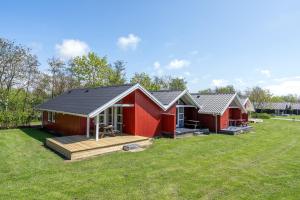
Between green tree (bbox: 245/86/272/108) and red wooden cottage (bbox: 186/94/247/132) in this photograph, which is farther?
green tree (bbox: 245/86/272/108)

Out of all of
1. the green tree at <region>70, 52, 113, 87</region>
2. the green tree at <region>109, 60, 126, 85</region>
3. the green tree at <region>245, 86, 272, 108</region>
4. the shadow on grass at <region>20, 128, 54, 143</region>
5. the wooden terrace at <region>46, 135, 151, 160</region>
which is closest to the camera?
the wooden terrace at <region>46, 135, 151, 160</region>

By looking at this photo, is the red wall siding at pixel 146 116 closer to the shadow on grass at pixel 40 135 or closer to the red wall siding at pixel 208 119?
the red wall siding at pixel 208 119

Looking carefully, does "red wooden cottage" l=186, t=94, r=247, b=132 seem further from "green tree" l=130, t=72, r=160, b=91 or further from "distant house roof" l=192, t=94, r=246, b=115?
"green tree" l=130, t=72, r=160, b=91

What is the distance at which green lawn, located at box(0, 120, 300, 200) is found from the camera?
282 inches

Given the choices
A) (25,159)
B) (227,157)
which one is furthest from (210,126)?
(25,159)

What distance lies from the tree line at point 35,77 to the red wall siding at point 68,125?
14.8 ft

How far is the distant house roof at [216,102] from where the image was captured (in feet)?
68.5

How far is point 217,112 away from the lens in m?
20.4

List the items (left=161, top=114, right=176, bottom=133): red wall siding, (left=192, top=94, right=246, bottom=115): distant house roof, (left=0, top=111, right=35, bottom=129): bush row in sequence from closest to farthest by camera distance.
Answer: (left=161, top=114, right=176, bottom=133): red wall siding
(left=192, top=94, right=246, bottom=115): distant house roof
(left=0, top=111, right=35, bottom=129): bush row

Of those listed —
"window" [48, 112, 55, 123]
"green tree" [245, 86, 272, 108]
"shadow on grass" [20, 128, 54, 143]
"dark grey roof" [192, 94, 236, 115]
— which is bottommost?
"shadow on grass" [20, 128, 54, 143]

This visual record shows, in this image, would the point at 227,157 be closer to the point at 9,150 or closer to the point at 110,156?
the point at 110,156

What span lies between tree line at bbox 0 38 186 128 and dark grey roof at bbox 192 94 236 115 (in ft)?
53.5

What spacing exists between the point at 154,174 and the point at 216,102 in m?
14.7

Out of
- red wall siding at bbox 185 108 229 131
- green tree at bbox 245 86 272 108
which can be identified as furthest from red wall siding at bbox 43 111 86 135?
green tree at bbox 245 86 272 108
